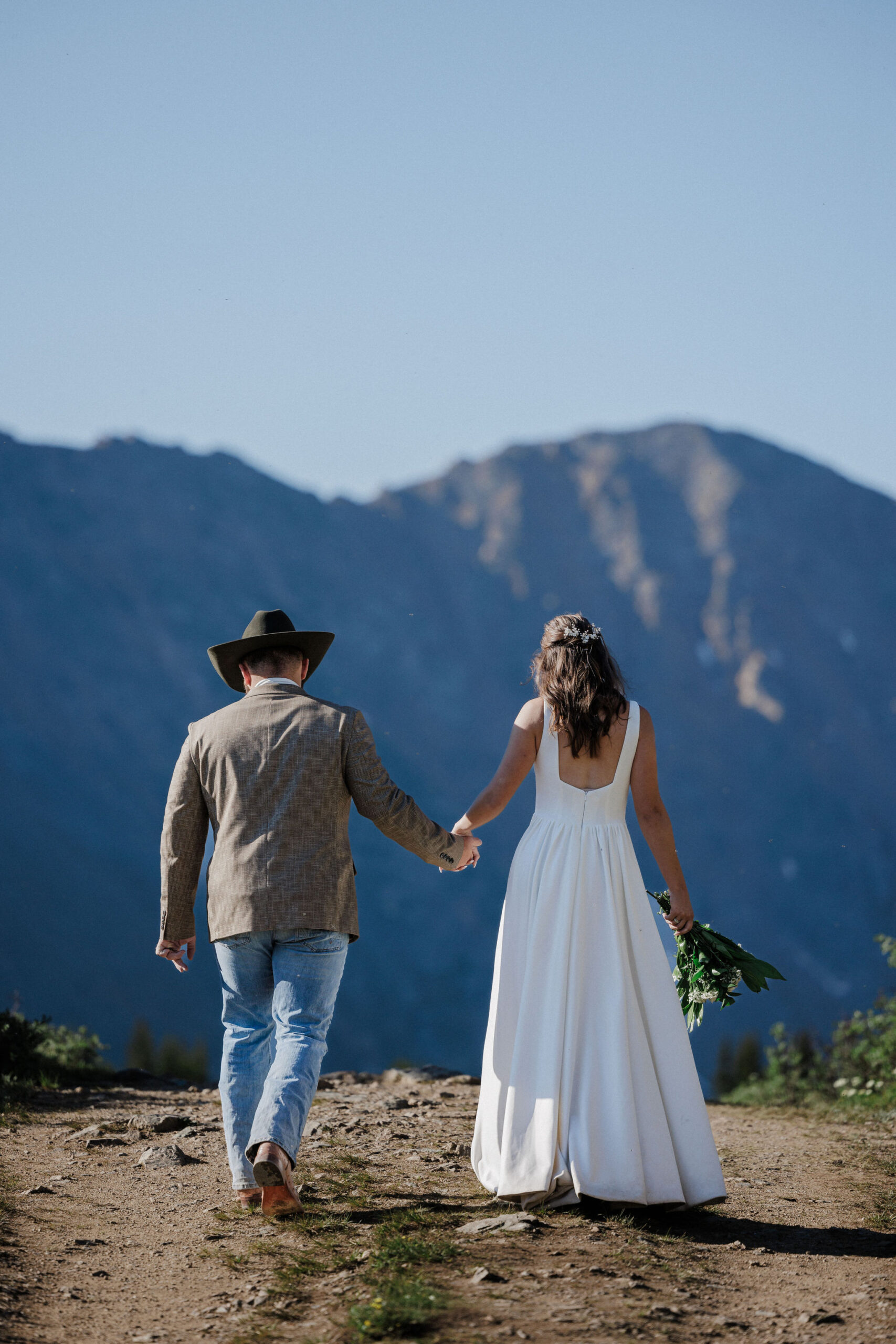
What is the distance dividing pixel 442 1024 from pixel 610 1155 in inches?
1539

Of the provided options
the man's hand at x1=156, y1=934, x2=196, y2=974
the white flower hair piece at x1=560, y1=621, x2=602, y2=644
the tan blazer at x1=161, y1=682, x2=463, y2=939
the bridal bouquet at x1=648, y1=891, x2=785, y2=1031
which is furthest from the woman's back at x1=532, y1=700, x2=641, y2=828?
the man's hand at x1=156, y1=934, x2=196, y2=974

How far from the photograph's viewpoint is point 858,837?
54562 mm

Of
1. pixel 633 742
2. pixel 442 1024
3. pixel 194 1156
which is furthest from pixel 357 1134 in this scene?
pixel 442 1024

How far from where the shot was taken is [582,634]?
13.3 feet

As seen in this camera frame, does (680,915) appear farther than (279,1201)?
Yes

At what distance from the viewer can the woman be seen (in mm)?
3689

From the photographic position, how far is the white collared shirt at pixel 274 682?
13.4 ft

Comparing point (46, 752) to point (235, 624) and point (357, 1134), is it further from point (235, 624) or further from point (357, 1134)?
point (357, 1134)

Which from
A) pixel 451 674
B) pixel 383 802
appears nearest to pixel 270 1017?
pixel 383 802

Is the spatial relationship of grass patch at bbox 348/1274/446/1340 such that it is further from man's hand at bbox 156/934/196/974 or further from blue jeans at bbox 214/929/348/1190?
man's hand at bbox 156/934/196/974

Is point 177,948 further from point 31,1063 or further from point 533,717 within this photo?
point 31,1063

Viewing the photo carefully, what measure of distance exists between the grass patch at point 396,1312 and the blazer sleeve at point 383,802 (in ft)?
4.44

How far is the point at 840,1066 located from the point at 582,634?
6709 millimetres

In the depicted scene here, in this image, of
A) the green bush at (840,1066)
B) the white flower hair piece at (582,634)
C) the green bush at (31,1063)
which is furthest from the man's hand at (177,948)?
the green bush at (840,1066)
